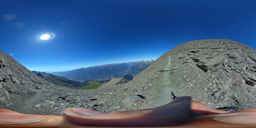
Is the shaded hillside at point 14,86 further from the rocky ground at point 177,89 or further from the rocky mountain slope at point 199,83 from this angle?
the rocky mountain slope at point 199,83

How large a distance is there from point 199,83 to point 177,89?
5.69 ft

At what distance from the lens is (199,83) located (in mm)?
10117

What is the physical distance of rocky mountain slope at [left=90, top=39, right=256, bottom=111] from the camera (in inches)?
339

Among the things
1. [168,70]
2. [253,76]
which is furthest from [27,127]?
[253,76]

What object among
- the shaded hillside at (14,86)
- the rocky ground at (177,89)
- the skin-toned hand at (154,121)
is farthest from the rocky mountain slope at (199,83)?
the skin-toned hand at (154,121)

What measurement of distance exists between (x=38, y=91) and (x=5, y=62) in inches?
114

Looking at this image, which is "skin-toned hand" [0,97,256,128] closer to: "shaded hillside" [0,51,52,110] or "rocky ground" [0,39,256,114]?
"rocky ground" [0,39,256,114]

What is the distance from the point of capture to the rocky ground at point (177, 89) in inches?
318

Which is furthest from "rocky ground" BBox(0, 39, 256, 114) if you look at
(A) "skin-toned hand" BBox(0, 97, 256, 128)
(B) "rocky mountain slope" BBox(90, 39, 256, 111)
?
(A) "skin-toned hand" BBox(0, 97, 256, 128)

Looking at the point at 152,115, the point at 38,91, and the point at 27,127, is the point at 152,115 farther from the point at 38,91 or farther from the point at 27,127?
the point at 38,91

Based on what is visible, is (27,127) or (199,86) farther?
(199,86)

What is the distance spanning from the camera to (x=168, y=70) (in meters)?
12.2

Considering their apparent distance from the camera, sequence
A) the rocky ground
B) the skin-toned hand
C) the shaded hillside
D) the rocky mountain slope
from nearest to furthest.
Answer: the skin-toned hand < the shaded hillside < the rocky ground < the rocky mountain slope

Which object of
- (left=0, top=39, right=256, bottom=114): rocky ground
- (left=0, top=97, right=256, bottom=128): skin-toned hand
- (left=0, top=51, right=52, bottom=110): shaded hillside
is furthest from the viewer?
(left=0, top=39, right=256, bottom=114): rocky ground
